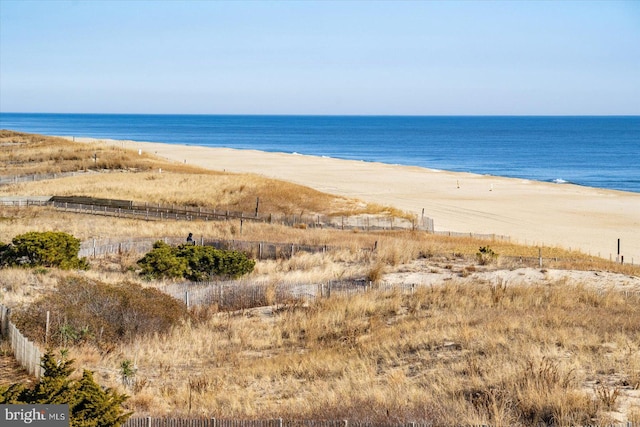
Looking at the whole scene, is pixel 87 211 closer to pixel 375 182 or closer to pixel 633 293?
pixel 633 293

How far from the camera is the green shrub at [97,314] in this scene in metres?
18.3

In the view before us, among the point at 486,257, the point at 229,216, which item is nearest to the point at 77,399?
the point at 486,257

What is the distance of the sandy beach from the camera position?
49.8 m

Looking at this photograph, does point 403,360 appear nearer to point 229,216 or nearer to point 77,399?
point 77,399

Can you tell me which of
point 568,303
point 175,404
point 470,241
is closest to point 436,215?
point 470,241

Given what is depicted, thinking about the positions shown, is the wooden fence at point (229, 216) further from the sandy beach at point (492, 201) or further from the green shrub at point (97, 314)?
the green shrub at point (97, 314)

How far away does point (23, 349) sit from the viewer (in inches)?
591

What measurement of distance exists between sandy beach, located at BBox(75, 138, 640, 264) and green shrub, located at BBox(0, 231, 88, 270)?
24.4 meters

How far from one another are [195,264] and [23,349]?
45.9ft

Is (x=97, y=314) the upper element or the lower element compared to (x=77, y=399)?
lower

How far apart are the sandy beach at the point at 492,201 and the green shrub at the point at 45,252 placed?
2443 cm

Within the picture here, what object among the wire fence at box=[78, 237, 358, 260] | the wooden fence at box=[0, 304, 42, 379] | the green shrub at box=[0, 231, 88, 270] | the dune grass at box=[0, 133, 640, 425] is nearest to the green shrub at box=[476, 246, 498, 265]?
the dune grass at box=[0, 133, 640, 425]

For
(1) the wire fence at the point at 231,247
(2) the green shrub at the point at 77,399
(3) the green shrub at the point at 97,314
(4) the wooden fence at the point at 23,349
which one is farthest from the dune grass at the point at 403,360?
(1) the wire fence at the point at 231,247

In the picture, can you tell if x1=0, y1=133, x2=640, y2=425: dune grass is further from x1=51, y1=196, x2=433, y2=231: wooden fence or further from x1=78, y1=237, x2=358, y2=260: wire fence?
x1=51, y1=196, x2=433, y2=231: wooden fence
